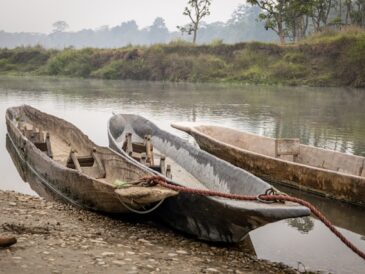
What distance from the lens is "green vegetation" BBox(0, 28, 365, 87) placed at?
38.8 meters

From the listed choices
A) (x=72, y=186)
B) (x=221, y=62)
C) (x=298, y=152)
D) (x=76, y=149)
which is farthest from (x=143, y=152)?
(x=221, y=62)

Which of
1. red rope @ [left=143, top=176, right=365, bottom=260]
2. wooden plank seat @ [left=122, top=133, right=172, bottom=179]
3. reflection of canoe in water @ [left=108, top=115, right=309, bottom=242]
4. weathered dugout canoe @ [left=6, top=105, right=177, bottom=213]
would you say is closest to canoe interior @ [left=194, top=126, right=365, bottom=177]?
wooden plank seat @ [left=122, top=133, right=172, bottom=179]

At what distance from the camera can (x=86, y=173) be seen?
855 cm

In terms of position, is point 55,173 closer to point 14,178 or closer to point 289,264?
point 14,178

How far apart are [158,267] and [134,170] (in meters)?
2.33

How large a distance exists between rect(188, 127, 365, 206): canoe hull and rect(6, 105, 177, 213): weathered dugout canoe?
3023mm

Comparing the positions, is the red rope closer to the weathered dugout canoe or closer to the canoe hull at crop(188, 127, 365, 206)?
the weathered dugout canoe

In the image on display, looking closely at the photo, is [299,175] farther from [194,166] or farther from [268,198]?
[268,198]

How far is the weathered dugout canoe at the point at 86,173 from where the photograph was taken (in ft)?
19.1

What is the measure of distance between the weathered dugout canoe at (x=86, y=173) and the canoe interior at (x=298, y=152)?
3.60 meters

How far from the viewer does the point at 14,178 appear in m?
10.1

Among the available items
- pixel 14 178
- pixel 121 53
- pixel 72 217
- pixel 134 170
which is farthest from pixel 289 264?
pixel 121 53

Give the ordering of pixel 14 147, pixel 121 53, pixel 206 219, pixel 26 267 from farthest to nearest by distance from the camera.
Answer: pixel 121 53 < pixel 14 147 < pixel 206 219 < pixel 26 267

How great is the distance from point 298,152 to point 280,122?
368 inches
